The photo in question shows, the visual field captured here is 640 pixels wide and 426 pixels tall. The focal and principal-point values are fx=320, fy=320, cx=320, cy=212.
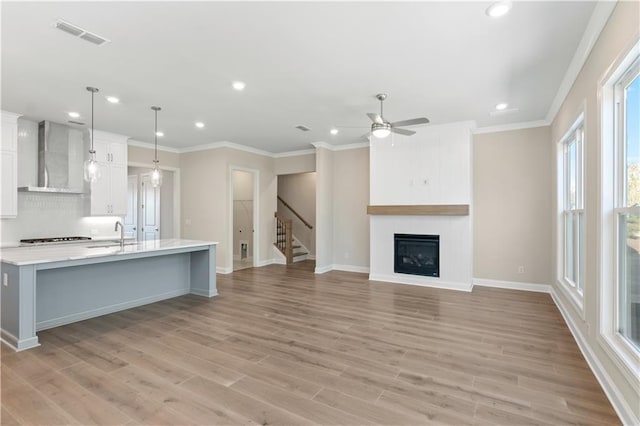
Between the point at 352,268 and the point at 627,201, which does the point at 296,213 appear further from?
the point at 627,201

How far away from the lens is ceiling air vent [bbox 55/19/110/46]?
8.70 feet

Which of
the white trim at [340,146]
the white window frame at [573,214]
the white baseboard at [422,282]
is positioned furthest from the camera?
the white trim at [340,146]

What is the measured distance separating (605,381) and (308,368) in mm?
2285

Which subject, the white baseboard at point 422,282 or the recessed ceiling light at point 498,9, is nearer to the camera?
the recessed ceiling light at point 498,9

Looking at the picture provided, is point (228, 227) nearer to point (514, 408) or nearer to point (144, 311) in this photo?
point (144, 311)

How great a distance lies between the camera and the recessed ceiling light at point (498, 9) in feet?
7.76

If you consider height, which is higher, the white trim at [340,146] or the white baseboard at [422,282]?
the white trim at [340,146]

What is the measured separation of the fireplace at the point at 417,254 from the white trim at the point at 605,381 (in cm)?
236

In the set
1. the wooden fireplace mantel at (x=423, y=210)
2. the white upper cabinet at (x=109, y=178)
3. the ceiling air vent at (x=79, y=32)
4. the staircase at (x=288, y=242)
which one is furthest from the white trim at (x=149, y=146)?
the wooden fireplace mantel at (x=423, y=210)

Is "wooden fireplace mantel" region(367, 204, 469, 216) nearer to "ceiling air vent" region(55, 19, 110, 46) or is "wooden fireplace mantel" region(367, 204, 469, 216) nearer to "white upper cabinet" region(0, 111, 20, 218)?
"ceiling air vent" region(55, 19, 110, 46)

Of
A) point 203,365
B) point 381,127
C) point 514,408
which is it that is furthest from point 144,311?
point 514,408

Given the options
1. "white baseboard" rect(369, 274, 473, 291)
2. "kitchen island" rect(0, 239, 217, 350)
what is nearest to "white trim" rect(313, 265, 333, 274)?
"white baseboard" rect(369, 274, 473, 291)

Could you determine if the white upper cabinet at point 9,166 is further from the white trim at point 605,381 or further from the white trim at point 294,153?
the white trim at point 605,381

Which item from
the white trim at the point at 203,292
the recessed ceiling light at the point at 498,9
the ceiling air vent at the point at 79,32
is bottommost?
the white trim at the point at 203,292
